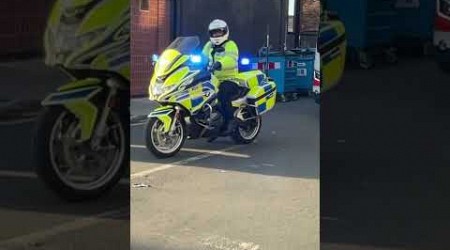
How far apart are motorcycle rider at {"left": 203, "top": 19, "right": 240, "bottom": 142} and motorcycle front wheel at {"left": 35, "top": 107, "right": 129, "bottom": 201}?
40cm

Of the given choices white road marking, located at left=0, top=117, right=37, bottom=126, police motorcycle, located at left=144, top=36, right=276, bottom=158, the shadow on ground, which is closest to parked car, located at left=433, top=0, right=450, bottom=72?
the shadow on ground

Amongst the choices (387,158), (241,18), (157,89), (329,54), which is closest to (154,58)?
(157,89)

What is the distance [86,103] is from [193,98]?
0.40 metres

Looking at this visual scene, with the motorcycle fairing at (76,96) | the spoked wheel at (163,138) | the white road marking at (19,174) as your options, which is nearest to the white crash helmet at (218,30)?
the spoked wheel at (163,138)

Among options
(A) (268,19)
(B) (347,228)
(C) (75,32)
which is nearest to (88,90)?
(C) (75,32)

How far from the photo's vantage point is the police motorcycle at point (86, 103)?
2.54 m

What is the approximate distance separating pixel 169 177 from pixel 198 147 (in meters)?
0.15

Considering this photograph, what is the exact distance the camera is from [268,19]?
2.50 meters

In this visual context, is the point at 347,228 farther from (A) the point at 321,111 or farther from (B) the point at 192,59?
(B) the point at 192,59

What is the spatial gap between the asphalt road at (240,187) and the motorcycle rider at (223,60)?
142 millimetres

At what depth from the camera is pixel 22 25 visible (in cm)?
256

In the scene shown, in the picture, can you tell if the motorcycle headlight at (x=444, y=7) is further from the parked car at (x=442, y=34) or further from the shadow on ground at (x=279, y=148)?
the shadow on ground at (x=279, y=148)

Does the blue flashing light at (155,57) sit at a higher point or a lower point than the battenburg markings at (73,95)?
higher

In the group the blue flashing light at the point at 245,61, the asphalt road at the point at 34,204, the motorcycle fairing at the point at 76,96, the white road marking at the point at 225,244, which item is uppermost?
the blue flashing light at the point at 245,61
